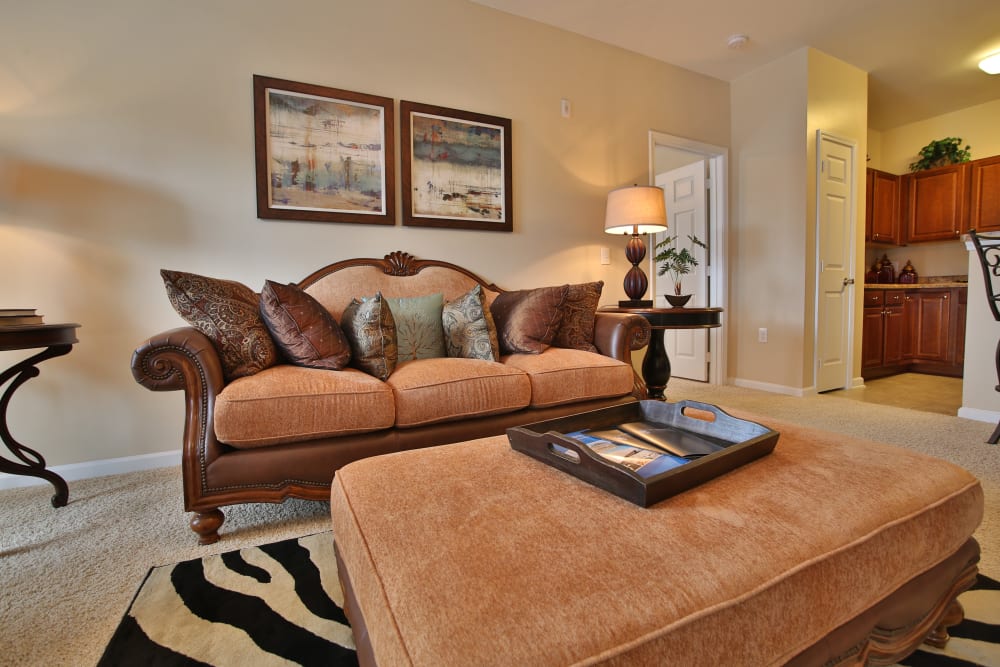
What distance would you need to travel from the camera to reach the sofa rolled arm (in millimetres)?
1389


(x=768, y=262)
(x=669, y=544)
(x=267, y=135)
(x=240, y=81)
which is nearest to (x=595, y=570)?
(x=669, y=544)

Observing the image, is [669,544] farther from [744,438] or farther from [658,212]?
[658,212]

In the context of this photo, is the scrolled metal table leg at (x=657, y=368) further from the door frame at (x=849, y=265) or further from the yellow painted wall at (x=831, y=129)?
the door frame at (x=849, y=265)

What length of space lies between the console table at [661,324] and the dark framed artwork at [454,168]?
101 cm

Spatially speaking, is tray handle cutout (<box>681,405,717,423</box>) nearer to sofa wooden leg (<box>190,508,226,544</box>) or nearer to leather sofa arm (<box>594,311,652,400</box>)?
leather sofa arm (<box>594,311,652,400</box>)

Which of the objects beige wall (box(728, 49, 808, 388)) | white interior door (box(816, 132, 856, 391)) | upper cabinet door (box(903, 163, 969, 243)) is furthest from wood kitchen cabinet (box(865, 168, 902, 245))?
beige wall (box(728, 49, 808, 388))

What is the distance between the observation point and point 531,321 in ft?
7.31

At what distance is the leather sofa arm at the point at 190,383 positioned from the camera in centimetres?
139

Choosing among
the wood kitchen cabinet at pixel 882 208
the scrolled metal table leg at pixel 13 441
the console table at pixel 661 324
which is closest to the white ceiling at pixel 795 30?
the wood kitchen cabinet at pixel 882 208

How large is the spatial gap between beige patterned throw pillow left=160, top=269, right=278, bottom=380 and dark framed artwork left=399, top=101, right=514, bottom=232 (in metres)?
1.18

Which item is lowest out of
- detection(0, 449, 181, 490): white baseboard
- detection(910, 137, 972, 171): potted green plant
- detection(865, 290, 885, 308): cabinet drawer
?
detection(0, 449, 181, 490): white baseboard

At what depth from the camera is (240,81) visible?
2230mm

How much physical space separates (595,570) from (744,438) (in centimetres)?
59

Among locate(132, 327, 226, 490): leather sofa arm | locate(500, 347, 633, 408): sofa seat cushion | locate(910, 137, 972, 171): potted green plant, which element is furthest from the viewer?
locate(910, 137, 972, 171): potted green plant
